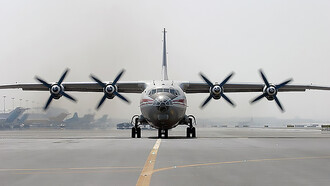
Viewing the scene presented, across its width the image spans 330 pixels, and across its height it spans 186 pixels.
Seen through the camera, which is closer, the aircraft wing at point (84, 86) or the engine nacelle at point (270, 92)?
the engine nacelle at point (270, 92)

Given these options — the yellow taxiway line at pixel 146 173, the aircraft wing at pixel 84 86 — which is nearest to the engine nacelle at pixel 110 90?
the aircraft wing at pixel 84 86

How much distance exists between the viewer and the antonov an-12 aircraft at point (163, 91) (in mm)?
31109

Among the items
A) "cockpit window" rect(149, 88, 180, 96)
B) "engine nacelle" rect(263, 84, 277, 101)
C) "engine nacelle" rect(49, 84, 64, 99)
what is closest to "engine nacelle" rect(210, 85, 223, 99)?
"engine nacelle" rect(263, 84, 277, 101)

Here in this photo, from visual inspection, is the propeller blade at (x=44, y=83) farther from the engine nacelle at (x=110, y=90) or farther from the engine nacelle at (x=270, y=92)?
the engine nacelle at (x=270, y=92)

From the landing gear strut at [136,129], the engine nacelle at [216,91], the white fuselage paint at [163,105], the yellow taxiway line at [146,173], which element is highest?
the engine nacelle at [216,91]

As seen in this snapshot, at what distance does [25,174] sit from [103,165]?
2.50m

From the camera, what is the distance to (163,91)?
31.9 meters

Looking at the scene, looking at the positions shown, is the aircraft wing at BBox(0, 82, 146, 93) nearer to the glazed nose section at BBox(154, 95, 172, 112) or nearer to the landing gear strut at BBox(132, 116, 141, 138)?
the landing gear strut at BBox(132, 116, 141, 138)

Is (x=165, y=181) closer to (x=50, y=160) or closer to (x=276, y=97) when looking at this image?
(x=50, y=160)

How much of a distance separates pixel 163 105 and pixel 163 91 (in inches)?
69.1

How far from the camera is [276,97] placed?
124ft

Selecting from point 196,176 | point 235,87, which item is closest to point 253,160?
point 196,176

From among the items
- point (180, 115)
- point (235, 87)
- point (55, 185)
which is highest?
point (235, 87)

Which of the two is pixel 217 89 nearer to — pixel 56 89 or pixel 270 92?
pixel 270 92
